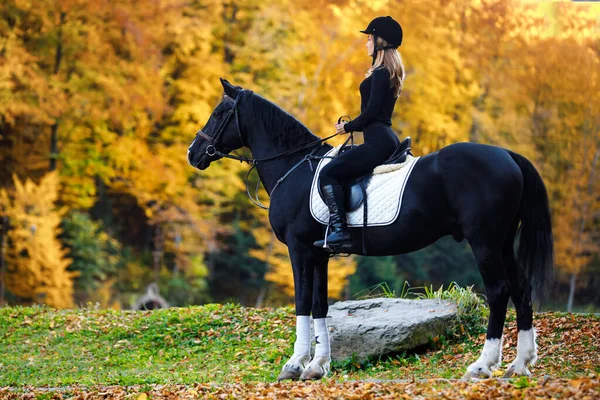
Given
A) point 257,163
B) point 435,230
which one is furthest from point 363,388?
point 257,163

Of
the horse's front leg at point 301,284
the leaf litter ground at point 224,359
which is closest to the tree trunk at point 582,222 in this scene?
the leaf litter ground at point 224,359

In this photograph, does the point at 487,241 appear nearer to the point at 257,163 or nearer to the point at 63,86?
the point at 257,163

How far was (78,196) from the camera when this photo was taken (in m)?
22.7

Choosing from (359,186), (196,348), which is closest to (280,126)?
(359,186)

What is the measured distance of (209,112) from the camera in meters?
22.9

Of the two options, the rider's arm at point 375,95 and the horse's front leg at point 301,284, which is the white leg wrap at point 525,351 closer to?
the horse's front leg at point 301,284

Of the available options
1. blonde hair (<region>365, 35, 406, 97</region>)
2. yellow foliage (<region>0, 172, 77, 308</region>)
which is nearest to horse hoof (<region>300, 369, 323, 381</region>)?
blonde hair (<region>365, 35, 406, 97</region>)

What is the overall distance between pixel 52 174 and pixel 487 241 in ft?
53.8

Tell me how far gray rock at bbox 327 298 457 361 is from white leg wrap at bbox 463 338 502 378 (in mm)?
1922

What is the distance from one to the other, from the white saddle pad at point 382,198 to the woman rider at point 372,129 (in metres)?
0.12

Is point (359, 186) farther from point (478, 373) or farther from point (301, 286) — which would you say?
point (478, 373)

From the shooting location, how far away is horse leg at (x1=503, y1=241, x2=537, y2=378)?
22.4 feet

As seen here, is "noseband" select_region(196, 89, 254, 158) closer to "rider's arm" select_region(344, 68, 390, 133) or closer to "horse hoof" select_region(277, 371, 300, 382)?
"rider's arm" select_region(344, 68, 390, 133)

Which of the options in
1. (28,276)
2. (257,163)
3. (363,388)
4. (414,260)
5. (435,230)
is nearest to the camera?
(363,388)
